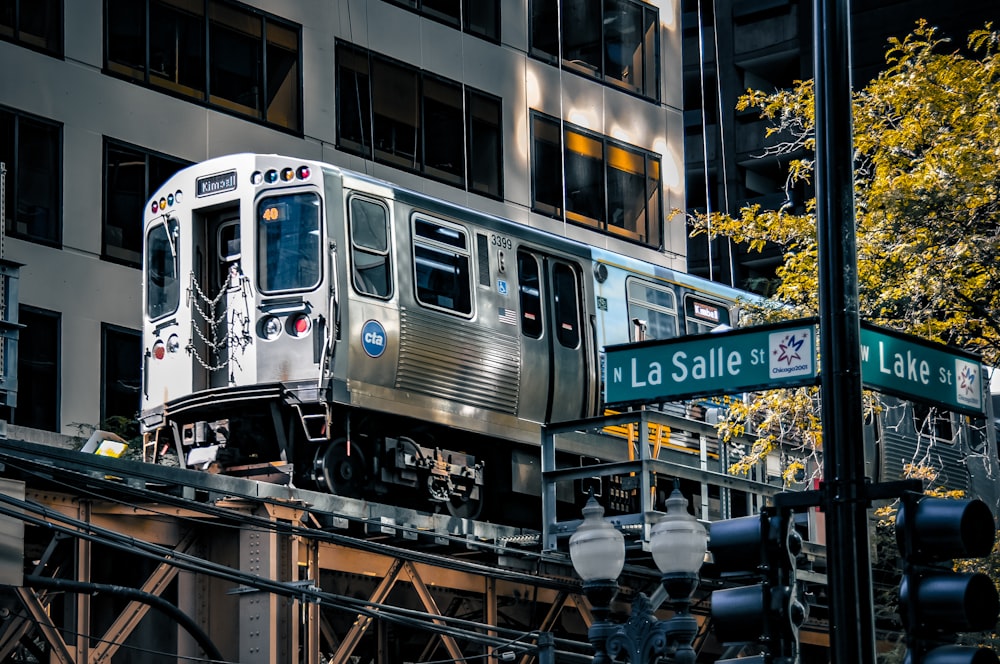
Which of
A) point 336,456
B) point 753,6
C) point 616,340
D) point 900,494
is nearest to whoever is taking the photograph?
point 900,494

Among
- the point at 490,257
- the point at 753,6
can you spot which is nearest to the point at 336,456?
the point at 490,257

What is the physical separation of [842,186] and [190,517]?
7376 millimetres

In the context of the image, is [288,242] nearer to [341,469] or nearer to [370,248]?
[370,248]

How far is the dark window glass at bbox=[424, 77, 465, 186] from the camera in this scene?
33469 millimetres

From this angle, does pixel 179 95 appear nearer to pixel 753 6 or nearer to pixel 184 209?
pixel 184 209

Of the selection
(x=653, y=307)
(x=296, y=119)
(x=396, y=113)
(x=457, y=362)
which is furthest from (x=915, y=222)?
(x=396, y=113)

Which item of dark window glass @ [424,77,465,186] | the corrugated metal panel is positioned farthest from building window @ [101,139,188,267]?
the corrugated metal panel

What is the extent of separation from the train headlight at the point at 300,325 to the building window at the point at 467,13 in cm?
1550

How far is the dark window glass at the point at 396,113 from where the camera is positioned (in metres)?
32.7

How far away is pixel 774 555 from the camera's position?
8.83 metres

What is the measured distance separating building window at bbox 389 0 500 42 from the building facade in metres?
0.04

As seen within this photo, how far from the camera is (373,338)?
1919 centimetres

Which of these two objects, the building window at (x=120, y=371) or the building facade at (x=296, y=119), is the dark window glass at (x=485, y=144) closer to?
the building facade at (x=296, y=119)

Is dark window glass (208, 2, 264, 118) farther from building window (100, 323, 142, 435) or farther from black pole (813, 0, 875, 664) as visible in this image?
black pole (813, 0, 875, 664)
